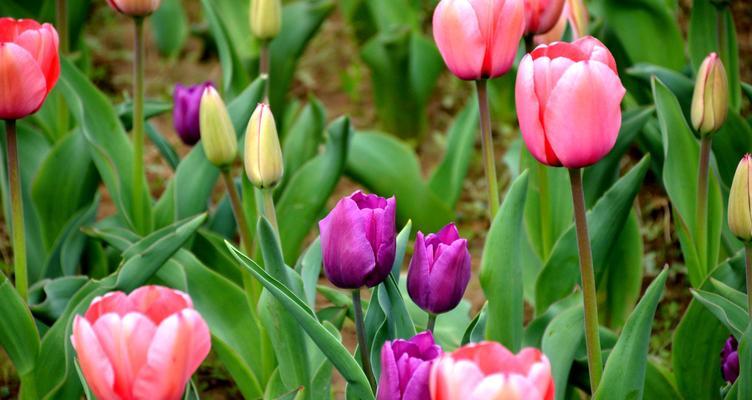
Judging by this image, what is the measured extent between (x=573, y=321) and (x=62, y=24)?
1.35 metres

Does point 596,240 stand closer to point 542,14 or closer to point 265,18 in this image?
point 542,14

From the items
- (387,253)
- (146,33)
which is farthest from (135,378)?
(146,33)

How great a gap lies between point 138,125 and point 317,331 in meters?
0.85

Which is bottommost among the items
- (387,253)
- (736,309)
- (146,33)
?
(146,33)

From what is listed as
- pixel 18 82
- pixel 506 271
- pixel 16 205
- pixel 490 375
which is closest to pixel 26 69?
pixel 18 82

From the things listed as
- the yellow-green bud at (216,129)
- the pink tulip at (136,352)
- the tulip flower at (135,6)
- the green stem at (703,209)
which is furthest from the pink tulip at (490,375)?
the tulip flower at (135,6)

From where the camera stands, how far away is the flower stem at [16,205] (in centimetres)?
164

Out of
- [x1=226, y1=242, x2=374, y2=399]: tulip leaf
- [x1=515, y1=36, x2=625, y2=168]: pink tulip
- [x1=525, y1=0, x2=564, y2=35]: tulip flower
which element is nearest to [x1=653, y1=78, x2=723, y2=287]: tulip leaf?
[x1=525, y1=0, x2=564, y2=35]: tulip flower

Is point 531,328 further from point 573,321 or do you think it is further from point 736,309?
point 736,309

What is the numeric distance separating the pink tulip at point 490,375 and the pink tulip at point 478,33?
63 centimetres

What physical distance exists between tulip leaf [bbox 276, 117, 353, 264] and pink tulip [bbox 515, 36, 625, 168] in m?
0.91

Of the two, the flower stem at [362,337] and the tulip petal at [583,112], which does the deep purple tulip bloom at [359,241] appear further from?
the tulip petal at [583,112]

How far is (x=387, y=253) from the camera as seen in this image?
1311 mm

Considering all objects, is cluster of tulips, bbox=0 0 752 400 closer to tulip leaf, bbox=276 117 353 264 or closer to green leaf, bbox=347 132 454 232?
tulip leaf, bbox=276 117 353 264
